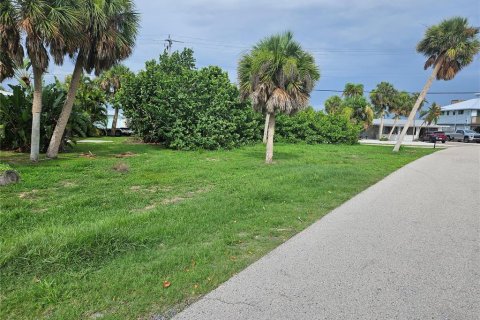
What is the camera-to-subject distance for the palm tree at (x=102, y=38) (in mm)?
13375

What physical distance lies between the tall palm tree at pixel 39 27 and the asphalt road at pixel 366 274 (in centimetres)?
1075

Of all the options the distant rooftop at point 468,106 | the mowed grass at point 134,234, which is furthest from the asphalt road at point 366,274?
the distant rooftop at point 468,106

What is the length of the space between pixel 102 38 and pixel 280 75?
23.0 feet

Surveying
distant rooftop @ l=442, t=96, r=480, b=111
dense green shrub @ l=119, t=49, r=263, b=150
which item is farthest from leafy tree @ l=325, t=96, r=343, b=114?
distant rooftop @ l=442, t=96, r=480, b=111

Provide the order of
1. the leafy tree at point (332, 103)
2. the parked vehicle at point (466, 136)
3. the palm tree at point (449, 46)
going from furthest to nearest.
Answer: the parked vehicle at point (466, 136) → the leafy tree at point (332, 103) → the palm tree at point (449, 46)

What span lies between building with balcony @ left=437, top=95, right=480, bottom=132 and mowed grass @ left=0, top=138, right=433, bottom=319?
213 ft

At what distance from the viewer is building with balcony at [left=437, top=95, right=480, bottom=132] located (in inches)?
2478

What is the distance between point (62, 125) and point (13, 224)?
10.8 m

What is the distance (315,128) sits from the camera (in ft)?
107

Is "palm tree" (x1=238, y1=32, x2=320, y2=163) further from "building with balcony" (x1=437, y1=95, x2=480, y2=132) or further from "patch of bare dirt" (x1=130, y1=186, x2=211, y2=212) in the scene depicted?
"building with balcony" (x1=437, y1=95, x2=480, y2=132)

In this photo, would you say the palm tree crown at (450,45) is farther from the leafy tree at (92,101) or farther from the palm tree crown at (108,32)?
the leafy tree at (92,101)

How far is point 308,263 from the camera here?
14.2 feet

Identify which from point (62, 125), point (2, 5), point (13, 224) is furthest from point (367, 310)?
point (62, 125)

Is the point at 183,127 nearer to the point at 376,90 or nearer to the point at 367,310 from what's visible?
the point at 367,310
